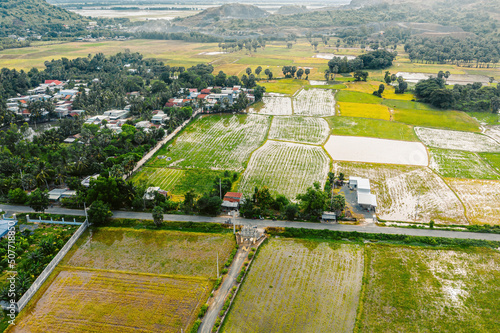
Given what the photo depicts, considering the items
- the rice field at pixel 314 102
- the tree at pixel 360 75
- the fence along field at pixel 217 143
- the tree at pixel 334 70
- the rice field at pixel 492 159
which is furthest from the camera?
the tree at pixel 334 70

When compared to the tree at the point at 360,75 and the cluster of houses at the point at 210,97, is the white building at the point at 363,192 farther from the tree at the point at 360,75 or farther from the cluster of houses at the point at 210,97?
the tree at the point at 360,75

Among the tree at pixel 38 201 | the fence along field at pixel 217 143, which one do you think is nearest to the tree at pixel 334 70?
the fence along field at pixel 217 143

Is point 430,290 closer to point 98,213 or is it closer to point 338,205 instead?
point 338,205

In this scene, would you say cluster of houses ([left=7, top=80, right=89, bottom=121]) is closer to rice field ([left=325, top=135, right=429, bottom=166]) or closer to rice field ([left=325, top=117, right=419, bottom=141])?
rice field ([left=325, top=135, right=429, bottom=166])

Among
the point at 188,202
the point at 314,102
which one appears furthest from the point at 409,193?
the point at 314,102

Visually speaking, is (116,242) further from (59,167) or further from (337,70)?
(337,70)

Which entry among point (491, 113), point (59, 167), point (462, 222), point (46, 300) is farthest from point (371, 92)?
point (46, 300)
